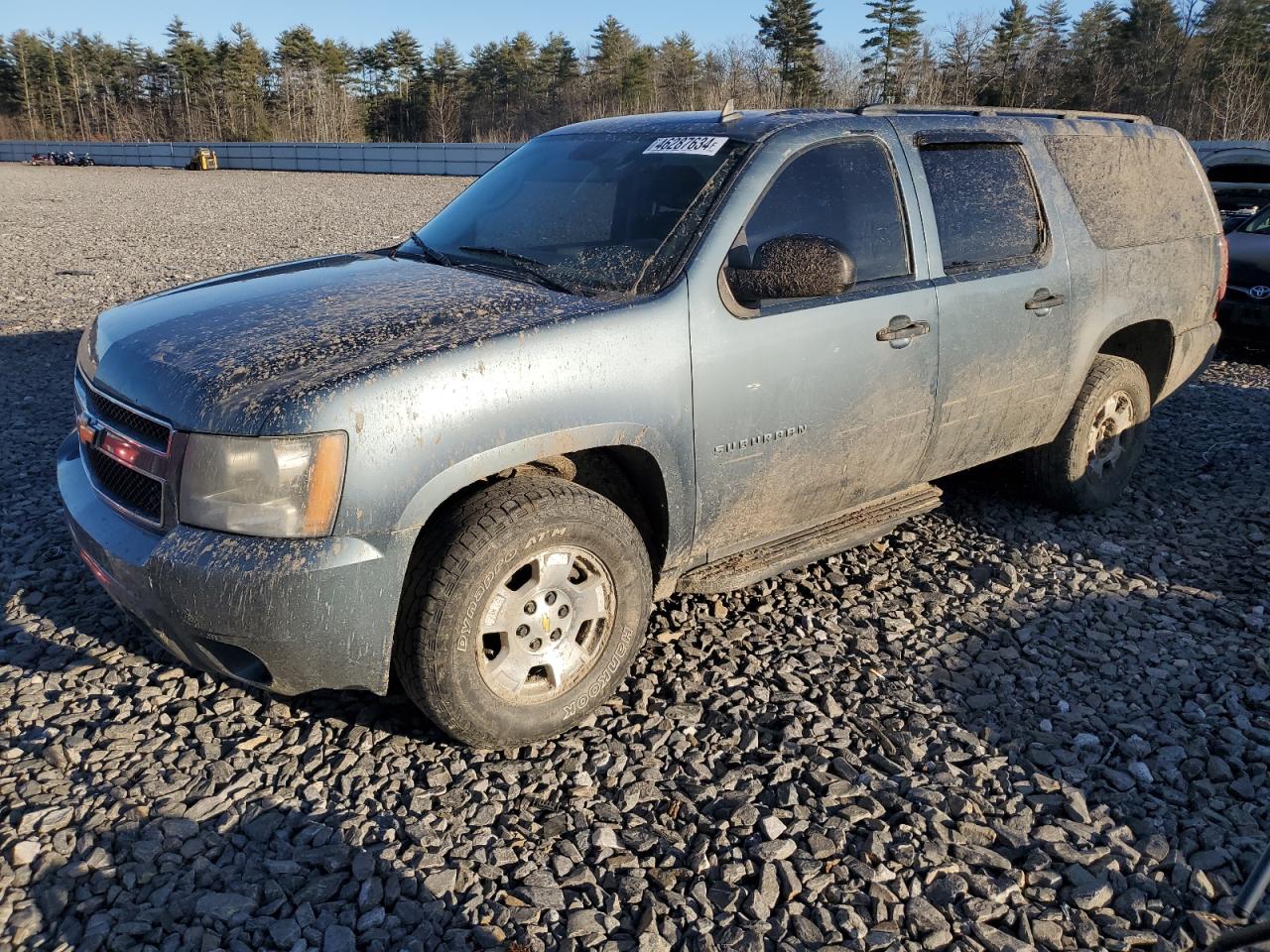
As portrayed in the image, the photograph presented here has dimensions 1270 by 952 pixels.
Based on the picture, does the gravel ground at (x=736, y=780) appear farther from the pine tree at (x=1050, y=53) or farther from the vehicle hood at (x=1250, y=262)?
the pine tree at (x=1050, y=53)

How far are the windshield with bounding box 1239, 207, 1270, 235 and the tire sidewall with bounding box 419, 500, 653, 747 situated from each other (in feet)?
29.5

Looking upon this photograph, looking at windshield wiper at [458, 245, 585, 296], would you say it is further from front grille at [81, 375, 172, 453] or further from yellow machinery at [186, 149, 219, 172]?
yellow machinery at [186, 149, 219, 172]

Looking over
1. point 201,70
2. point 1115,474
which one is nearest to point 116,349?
point 1115,474

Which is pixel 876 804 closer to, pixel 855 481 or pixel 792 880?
pixel 792 880

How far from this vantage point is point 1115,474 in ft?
17.1

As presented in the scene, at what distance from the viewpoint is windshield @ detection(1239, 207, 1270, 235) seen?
9318 mm

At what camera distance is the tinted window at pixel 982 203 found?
4035mm

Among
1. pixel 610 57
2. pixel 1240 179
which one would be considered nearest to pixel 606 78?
pixel 610 57

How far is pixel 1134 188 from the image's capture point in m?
4.88

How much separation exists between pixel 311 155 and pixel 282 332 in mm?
47172

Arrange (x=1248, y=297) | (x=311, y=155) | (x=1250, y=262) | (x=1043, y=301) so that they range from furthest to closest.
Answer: (x=311, y=155) → (x=1250, y=262) → (x=1248, y=297) → (x=1043, y=301)

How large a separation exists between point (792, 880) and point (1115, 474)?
3584mm

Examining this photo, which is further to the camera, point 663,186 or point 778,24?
point 778,24

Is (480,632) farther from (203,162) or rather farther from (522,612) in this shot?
(203,162)
